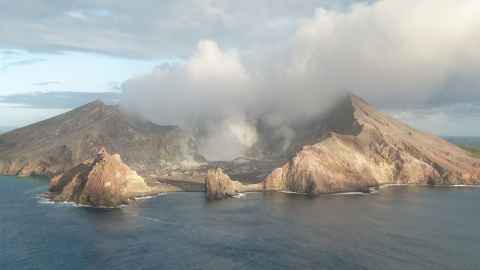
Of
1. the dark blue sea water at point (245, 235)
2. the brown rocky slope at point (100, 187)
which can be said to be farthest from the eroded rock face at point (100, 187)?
the dark blue sea water at point (245, 235)

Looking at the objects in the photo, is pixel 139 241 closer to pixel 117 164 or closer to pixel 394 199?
pixel 117 164

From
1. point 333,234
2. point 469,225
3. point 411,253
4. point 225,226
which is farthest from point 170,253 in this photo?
point 469,225

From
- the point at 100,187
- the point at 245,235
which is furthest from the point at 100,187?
the point at 245,235

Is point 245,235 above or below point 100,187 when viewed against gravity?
below

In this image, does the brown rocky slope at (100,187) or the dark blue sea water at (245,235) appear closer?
the dark blue sea water at (245,235)

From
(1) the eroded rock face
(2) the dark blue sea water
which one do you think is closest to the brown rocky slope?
(1) the eroded rock face

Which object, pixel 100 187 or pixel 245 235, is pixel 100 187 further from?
pixel 245 235

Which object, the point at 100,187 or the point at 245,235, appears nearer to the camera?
the point at 245,235

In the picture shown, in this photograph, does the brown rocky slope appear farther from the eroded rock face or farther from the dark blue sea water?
the dark blue sea water

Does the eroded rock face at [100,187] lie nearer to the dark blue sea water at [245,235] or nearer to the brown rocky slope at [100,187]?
the brown rocky slope at [100,187]
